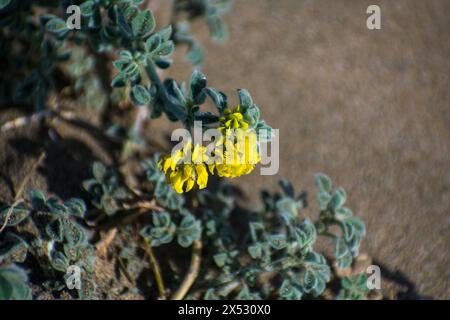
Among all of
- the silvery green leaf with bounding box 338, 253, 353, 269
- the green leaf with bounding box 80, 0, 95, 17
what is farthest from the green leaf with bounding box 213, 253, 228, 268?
the green leaf with bounding box 80, 0, 95, 17

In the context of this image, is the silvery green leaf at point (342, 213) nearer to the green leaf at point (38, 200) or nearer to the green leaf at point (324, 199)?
the green leaf at point (324, 199)

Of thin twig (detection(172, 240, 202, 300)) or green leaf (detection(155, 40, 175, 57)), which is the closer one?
green leaf (detection(155, 40, 175, 57))

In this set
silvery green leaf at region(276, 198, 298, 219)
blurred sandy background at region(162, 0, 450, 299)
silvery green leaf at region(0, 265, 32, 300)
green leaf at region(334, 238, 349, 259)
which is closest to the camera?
silvery green leaf at region(0, 265, 32, 300)

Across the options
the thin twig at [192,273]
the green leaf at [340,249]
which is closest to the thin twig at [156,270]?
the thin twig at [192,273]

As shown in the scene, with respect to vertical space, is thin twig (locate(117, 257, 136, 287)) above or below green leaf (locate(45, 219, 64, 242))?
below

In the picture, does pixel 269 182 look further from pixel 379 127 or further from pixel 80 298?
pixel 80 298

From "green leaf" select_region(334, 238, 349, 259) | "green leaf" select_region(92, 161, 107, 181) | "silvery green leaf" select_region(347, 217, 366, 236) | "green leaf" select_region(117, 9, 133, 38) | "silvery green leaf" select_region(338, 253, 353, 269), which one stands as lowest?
"silvery green leaf" select_region(338, 253, 353, 269)

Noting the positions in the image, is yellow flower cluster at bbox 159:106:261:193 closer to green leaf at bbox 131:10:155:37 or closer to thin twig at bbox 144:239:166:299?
green leaf at bbox 131:10:155:37

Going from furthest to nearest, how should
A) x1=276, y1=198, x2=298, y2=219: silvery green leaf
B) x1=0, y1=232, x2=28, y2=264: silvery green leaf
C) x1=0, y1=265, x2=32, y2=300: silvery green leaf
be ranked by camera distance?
1. x1=276, y1=198, x2=298, y2=219: silvery green leaf
2. x1=0, y1=232, x2=28, y2=264: silvery green leaf
3. x1=0, y1=265, x2=32, y2=300: silvery green leaf
